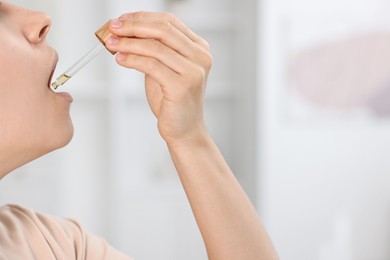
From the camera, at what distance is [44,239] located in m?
1.26

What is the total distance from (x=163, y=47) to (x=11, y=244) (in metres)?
0.42

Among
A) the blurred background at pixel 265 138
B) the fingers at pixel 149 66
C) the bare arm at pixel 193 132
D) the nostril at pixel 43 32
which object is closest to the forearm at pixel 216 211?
the bare arm at pixel 193 132

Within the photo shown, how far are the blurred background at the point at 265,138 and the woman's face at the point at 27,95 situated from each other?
2536mm

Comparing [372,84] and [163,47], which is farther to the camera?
[372,84]

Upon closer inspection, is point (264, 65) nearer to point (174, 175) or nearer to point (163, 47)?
point (174, 175)

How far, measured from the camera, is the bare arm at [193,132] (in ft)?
3.80

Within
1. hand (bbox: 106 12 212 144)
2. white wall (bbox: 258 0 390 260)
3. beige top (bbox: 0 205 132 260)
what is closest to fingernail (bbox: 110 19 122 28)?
hand (bbox: 106 12 212 144)

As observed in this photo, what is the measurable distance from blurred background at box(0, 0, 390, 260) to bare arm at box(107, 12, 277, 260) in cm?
248

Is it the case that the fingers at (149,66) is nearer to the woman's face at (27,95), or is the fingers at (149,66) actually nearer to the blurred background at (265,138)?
the woman's face at (27,95)

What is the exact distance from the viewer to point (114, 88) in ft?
12.4

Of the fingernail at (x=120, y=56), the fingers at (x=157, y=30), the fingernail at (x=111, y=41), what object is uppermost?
the fingers at (x=157, y=30)

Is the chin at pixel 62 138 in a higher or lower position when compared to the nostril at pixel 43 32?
lower

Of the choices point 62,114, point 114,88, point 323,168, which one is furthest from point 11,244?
point 323,168

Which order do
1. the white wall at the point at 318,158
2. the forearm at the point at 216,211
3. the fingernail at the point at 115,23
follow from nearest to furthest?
the fingernail at the point at 115,23, the forearm at the point at 216,211, the white wall at the point at 318,158
